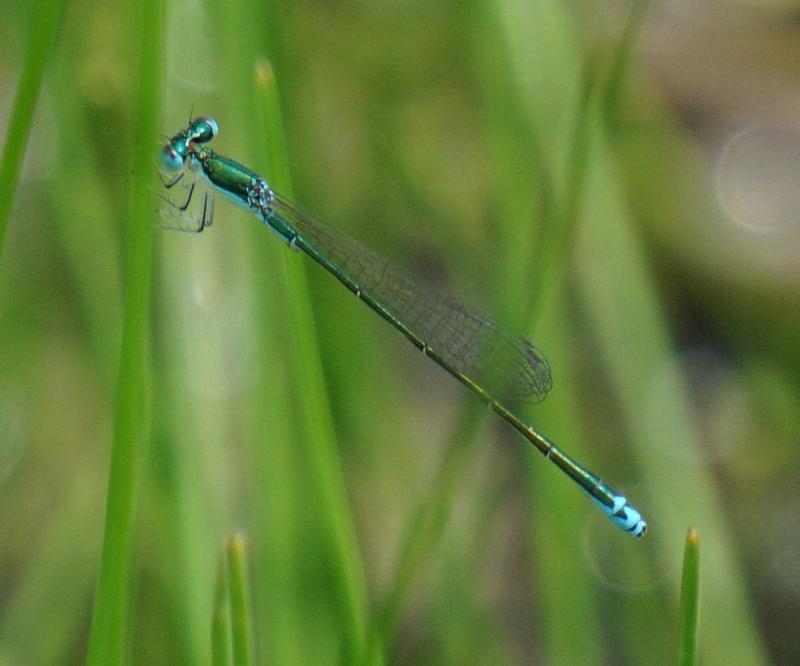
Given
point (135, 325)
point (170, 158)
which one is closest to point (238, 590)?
point (135, 325)

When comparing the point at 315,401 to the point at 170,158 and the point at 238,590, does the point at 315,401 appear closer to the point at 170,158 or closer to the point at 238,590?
the point at 238,590

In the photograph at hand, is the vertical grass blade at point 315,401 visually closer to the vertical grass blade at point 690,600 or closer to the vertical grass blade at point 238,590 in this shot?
the vertical grass blade at point 238,590

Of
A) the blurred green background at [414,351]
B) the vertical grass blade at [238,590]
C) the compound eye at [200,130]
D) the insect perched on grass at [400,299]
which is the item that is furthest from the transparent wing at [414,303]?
the vertical grass blade at [238,590]

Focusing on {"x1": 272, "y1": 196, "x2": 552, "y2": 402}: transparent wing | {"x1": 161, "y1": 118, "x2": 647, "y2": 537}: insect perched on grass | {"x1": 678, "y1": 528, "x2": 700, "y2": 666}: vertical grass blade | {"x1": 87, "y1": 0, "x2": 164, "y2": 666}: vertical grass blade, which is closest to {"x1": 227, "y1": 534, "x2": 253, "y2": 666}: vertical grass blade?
{"x1": 87, "y1": 0, "x2": 164, "y2": 666}: vertical grass blade

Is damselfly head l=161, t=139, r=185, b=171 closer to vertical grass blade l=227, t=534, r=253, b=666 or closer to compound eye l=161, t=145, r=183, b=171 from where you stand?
compound eye l=161, t=145, r=183, b=171

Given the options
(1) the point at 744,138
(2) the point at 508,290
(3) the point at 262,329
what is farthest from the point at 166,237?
(1) the point at 744,138

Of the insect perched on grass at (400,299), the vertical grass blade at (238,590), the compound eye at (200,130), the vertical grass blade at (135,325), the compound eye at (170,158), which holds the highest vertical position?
the compound eye at (200,130)
